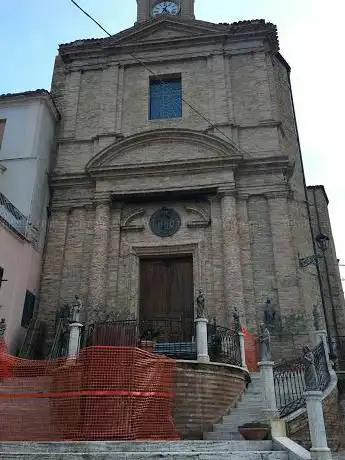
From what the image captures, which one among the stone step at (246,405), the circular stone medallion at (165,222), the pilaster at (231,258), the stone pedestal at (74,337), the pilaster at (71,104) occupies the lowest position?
the stone step at (246,405)

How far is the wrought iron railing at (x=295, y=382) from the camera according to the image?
380 inches

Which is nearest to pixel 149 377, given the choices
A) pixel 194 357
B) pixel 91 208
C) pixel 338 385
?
pixel 194 357

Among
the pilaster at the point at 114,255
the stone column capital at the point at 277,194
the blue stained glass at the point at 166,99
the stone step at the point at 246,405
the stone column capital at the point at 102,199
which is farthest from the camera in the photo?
the blue stained glass at the point at 166,99

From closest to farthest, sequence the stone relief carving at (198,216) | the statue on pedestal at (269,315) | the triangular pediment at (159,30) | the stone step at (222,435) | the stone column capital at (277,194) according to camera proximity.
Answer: the stone step at (222,435) → the statue on pedestal at (269,315) → the stone column capital at (277,194) → the stone relief carving at (198,216) → the triangular pediment at (159,30)

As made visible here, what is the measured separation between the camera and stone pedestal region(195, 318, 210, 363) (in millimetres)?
9990

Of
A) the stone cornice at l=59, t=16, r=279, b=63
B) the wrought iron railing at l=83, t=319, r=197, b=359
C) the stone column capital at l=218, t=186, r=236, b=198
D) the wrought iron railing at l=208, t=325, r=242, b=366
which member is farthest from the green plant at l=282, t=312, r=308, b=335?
the stone cornice at l=59, t=16, r=279, b=63

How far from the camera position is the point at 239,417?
9328 mm

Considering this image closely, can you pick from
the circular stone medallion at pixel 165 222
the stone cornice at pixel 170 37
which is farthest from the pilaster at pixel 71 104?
the circular stone medallion at pixel 165 222

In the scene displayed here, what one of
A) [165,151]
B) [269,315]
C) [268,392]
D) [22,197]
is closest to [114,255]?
[22,197]

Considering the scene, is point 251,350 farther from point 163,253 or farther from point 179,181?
point 179,181

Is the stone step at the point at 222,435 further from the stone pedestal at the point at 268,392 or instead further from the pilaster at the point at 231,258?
the pilaster at the point at 231,258

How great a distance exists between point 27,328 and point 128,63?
11.5 m

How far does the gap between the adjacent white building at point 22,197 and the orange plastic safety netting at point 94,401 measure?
191 inches

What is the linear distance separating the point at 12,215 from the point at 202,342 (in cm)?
779
